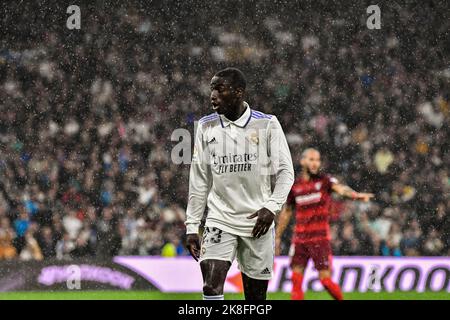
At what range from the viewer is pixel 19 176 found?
17.2 meters

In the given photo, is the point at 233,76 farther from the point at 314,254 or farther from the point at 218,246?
the point at 314,254

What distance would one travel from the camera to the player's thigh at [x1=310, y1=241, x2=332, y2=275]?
10508mm

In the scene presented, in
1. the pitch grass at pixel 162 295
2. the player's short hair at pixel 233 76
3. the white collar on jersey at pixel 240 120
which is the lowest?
the pitch grass at pixel 162 295

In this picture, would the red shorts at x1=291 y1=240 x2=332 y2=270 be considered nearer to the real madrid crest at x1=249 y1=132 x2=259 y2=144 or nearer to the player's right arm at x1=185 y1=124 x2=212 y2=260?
the player's right arm at x1=185 y1=124 x2=212 y2=260

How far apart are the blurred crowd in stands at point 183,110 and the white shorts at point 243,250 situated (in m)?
9.02

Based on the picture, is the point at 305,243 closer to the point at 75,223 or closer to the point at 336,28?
the point at 75,223

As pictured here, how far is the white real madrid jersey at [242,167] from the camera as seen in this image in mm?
6418

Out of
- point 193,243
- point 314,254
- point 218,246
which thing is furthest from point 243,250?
point 314,254

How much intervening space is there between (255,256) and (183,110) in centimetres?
1286

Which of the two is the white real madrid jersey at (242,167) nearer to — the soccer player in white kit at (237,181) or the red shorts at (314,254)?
the soccer player in white kit at (237,181)

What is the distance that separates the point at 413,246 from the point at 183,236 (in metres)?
4.13

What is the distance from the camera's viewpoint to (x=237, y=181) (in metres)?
6.43

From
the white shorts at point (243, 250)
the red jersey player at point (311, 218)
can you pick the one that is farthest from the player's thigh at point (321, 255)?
the white shorts at point (243, 250)

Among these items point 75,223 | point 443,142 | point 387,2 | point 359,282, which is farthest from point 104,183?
point 387,2
